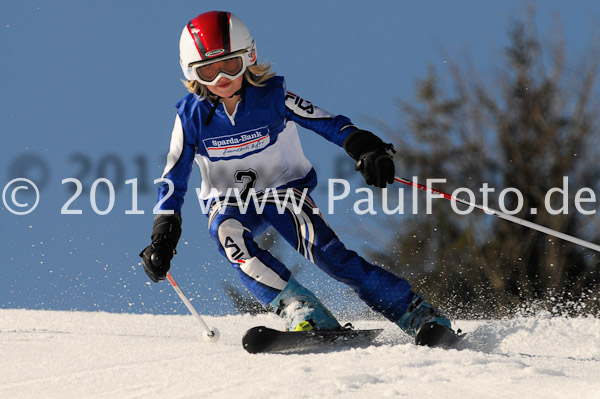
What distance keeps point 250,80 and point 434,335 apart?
1682 mm

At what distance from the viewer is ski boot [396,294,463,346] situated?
395 cm

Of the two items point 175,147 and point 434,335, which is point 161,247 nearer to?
point 175,147

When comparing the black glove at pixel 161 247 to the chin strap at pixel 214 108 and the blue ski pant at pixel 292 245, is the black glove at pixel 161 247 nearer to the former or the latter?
the blue ski pant at pixel 292 245

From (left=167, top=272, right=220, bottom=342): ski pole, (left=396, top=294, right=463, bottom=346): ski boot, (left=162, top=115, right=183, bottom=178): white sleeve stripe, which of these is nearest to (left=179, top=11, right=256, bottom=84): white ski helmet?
(left=162, top=115, right=183, bottom=178): white sleeve stripe

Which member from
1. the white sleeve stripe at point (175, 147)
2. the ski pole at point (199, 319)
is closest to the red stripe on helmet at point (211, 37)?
the white sleeve stripe at point (175, 147)

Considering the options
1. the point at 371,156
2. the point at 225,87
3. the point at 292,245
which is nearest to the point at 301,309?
the point at 292,245

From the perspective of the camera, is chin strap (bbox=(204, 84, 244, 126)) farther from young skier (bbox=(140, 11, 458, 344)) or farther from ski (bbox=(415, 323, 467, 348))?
ski (bbox=(415, 323, 467, 348))

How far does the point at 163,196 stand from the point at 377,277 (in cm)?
124

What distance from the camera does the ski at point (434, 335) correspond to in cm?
394

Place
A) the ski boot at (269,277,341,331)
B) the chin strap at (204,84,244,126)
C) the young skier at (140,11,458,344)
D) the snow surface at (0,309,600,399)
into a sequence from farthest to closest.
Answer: the chin strap at (204,84,244,126), the young skier at (140,11,458,344), the ski boot at (269,277,341,331), the snow surface at (0,309,600,399)

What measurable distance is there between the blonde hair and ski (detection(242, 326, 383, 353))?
1.36 meters

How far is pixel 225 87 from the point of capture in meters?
4.14

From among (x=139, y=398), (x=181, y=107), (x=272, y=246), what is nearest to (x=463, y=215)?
(x=272, y=246)

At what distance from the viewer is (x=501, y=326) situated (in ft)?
15.0
